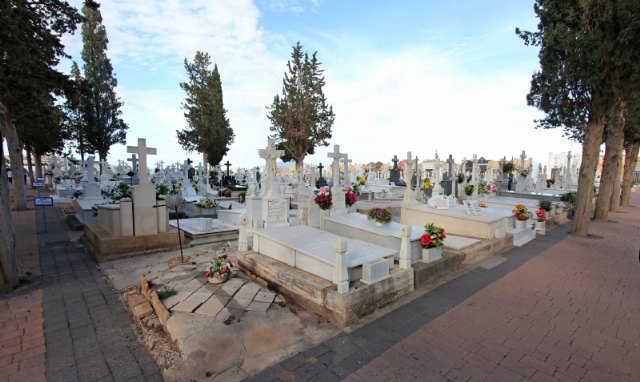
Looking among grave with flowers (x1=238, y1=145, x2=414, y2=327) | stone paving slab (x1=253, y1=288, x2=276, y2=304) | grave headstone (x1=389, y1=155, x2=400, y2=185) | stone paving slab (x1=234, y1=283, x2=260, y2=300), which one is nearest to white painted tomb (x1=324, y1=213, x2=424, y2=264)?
grave with flowers (x1=238, y1=145, x2=414, y2=327)

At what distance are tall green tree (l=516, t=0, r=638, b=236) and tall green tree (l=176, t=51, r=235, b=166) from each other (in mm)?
33756

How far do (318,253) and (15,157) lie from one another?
16.5m

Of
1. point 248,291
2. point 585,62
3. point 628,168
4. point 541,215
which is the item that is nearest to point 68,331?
point 248,291

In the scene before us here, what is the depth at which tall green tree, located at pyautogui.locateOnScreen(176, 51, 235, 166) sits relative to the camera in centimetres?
3750

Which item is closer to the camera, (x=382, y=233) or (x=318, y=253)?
(x=318, y=253)

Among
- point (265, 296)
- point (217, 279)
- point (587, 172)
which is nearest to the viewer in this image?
point (265, 296)

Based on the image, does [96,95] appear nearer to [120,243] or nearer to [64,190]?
[64,190]

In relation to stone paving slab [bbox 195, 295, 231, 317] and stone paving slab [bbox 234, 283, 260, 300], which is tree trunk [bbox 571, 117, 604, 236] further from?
stone paving slab [bbox 195, 295, 231, 317]

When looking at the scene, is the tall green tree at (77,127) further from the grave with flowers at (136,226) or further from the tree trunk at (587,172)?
the tree trunk at (587,172)

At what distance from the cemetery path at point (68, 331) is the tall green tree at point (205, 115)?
32.8 m

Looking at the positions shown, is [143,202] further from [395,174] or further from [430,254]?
[395,174]

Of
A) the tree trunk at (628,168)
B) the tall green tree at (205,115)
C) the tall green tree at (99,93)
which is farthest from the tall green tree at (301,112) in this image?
the tree trunk at (628,168)

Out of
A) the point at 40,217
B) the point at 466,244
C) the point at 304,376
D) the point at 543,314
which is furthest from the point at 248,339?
the point at 40,217

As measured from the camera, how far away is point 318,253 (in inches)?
200
